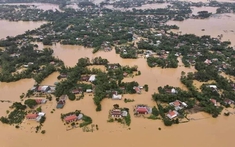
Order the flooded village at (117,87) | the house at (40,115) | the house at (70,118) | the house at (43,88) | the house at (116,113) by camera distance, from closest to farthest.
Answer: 1. the flooded village at (117,87)
2. the house at (70,118)
3. the house at (40,115)
4. the house at (116,113)
5. the house at (43,88)

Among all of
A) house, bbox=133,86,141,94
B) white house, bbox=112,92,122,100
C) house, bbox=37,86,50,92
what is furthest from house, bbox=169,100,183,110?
house, bbox=37,86,50,92

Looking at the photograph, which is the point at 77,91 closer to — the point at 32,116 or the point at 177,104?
the point at 32,116

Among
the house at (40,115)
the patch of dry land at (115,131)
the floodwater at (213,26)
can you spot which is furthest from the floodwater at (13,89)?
the floodwater at (213,26)

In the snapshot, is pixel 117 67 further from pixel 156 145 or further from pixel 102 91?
pixel 156 145

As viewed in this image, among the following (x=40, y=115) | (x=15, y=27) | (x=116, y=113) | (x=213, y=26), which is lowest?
(x=40, y=115)

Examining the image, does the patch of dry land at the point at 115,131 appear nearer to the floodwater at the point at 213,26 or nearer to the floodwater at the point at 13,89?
the floodwater at the point at 13,89

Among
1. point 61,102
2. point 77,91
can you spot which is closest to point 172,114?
point 77,91
